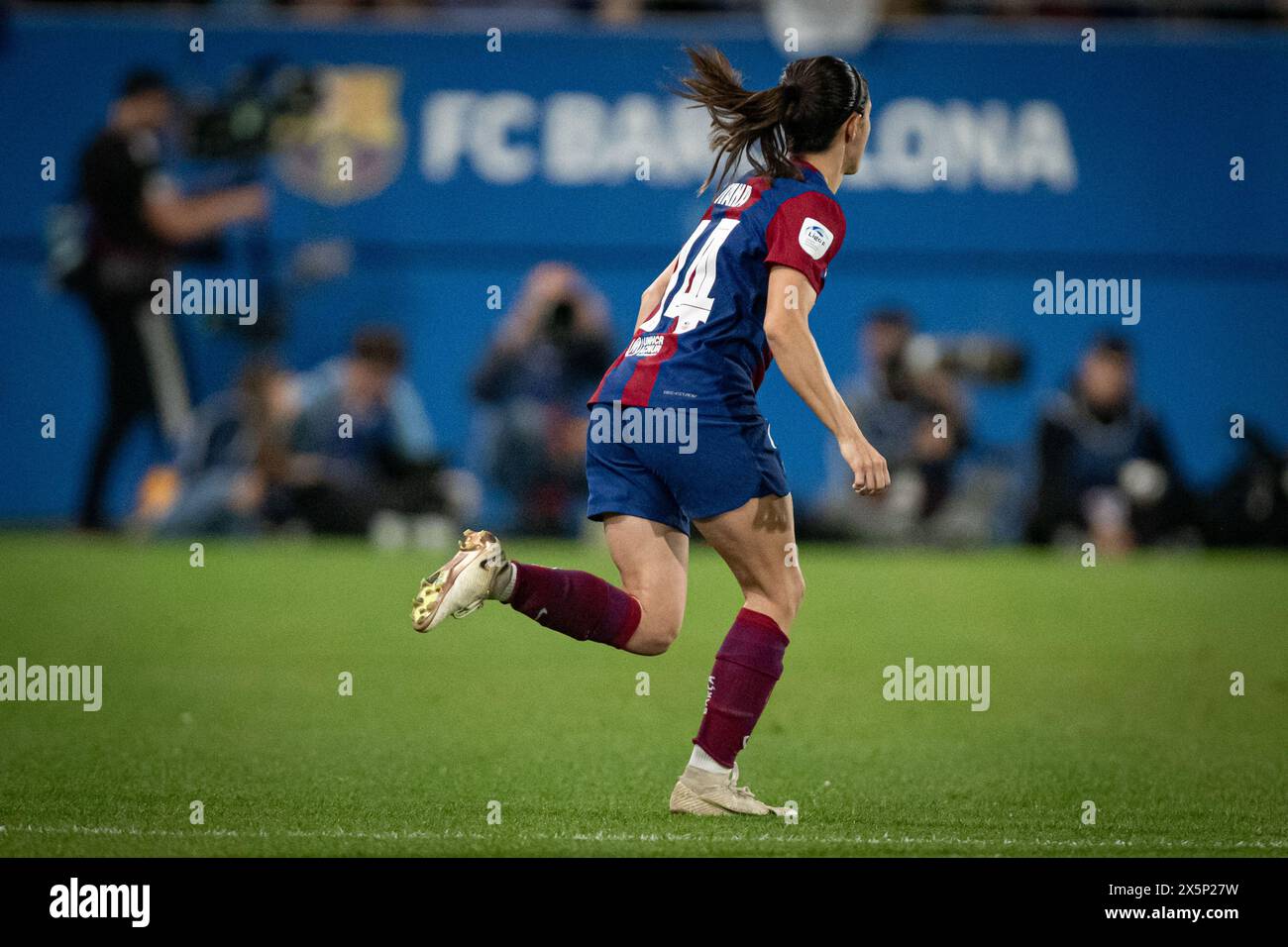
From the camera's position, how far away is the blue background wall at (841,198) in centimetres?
1600

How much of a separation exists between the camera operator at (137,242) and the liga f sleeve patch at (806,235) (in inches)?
452

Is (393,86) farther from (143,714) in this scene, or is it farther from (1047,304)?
(143,714)

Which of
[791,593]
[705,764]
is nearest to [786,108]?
[791,593]

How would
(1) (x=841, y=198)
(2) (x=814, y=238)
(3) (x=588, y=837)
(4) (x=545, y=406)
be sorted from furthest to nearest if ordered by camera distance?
(1) (x=841, y=198), (4) (x=545, y=406), (2) (x=814, y=238), (3) (x=588, y=837)

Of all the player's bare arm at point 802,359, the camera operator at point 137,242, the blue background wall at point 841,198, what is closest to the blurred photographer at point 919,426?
the blue background wall at point 841,198

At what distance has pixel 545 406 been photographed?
15516mm

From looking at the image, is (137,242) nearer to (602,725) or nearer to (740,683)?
(602,725)

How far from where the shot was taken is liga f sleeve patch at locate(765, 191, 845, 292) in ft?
17.0

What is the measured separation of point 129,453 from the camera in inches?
623
